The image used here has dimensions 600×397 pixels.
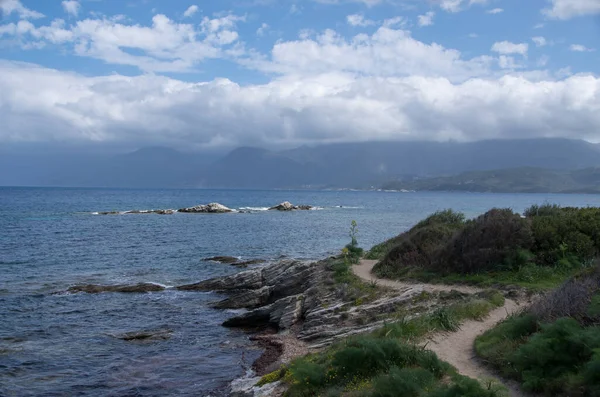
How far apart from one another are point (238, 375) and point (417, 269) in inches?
473

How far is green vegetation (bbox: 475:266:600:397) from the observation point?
34.5 feet

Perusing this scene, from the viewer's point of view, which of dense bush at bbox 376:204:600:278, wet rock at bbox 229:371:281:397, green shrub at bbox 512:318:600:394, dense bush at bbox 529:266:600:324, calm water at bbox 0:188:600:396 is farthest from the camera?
dense bush at bbox 376:204:600:278

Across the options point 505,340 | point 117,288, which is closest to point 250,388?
point 505,340

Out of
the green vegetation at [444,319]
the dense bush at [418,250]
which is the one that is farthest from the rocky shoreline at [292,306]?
the dense bush at [418,250]

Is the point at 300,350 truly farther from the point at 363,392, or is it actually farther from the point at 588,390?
the point at 588,390

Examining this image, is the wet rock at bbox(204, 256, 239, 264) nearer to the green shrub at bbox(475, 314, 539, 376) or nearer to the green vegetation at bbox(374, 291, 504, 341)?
the green vegetation at bbox(374, 291, 504, 341)

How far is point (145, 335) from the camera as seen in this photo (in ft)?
81.5

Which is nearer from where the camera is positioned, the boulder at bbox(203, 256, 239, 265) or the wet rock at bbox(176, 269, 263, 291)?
the wet rock at bbox(176, 269, 263, 291)

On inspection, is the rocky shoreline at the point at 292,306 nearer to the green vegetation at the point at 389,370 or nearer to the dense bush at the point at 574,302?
the green vegetation at the point at 389,370

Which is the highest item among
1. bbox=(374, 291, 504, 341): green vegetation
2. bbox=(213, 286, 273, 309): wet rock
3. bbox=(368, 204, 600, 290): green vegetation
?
bbox=(368, 204, 600, 290): green vegetation

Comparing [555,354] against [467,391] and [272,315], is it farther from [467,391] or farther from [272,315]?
[272,315]

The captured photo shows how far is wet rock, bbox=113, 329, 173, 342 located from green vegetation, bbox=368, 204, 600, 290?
12126mm

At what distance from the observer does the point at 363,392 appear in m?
11.8

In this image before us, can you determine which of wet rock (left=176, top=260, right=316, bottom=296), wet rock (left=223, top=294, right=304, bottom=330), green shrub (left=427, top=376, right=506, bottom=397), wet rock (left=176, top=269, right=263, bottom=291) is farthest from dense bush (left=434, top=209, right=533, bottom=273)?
green shrub (left=427, top=376, right=506, bottom=397)
